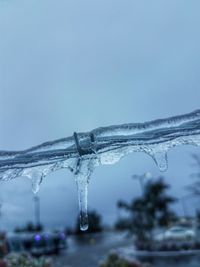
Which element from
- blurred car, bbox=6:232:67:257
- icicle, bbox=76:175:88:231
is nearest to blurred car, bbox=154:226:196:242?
blurred car, bbox=6:232:67:257

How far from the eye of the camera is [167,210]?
2997 centimetres

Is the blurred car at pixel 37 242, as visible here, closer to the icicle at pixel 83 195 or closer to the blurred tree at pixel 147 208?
the blurred tree at pixel 147 208

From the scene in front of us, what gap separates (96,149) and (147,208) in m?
25.0

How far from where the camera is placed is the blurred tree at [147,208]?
26.3 metres

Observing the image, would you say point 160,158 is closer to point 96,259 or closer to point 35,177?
point 35,177

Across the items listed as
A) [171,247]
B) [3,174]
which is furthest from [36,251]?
[3,174]

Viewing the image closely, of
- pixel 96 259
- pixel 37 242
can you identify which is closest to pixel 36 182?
pixel 96 259

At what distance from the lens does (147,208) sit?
26766mm

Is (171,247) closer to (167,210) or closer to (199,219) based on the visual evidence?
(167,210)

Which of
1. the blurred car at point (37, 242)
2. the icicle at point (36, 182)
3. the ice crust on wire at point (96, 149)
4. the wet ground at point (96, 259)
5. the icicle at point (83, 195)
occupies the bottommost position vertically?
the icicle at point (83, 195)

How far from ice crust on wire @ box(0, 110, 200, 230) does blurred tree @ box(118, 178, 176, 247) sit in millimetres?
23873

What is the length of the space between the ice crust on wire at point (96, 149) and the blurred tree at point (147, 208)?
78.3 feet

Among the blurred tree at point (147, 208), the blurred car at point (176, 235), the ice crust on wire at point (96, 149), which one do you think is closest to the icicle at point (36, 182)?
the ice crust on wire at point (96, 149)

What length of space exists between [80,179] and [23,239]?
75.1ft
